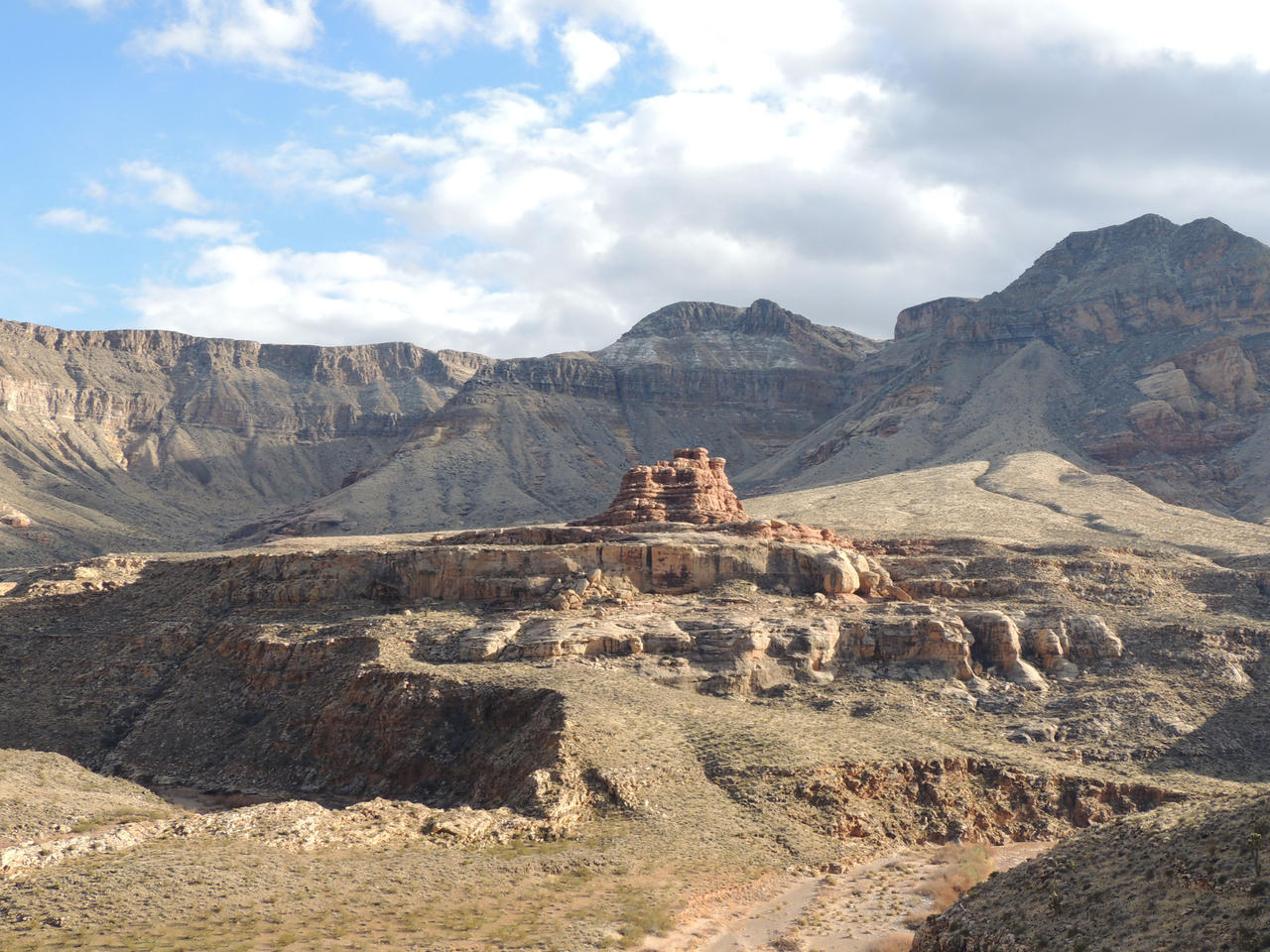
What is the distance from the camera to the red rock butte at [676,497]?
93.1m

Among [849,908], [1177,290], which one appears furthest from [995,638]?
[1177,290]

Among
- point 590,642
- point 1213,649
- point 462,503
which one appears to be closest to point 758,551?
point 590,642

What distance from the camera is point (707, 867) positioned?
45.6 meters

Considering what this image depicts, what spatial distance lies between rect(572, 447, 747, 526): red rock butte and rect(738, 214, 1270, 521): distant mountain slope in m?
59.9

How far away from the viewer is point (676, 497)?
9625 centimetres

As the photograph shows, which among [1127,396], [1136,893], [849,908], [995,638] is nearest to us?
[1136,893]

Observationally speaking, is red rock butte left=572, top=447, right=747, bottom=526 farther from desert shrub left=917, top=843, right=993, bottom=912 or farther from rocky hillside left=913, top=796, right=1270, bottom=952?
rocky hillside left=913, top=796, right=1270, bottom=952

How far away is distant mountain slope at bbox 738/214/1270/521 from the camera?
156 m

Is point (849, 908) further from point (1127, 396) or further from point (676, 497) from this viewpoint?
point (1127, 396)

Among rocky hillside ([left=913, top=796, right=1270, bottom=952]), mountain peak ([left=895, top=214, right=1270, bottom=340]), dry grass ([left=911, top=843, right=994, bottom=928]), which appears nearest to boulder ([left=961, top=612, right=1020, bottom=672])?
dry grass ([left=911, top=843, right=994, bottom=928])

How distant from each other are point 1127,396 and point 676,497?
98219 millimetres

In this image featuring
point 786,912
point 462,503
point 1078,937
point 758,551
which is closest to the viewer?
point 1078,937

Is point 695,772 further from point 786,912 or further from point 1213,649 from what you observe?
point 1213,649

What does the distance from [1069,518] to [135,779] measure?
8591 cm
